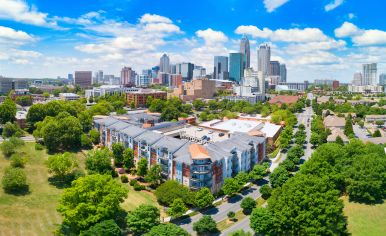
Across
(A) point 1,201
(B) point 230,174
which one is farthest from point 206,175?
(A) point 1,201

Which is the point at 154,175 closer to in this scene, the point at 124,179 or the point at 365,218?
the point at 124,179

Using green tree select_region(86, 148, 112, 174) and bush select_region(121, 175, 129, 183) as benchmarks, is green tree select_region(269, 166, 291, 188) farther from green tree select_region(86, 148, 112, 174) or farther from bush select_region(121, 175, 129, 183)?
green tree select_region(86, 148, 112, 174)

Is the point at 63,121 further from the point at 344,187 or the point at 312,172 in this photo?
the point at 344,187

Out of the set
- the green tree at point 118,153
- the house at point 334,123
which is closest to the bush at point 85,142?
the green tree at point 118,153

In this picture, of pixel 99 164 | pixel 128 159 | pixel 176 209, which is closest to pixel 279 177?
pixel 176 209

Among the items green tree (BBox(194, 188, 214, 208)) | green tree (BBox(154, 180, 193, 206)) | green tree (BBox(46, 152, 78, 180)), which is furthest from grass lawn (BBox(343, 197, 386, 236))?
green tree (BBox(46, 152, 78, 180))

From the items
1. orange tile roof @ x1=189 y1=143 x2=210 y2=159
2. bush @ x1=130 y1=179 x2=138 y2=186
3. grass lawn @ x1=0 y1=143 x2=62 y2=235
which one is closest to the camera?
grass lawn @ x1=0 y1=143 x2=62 y2=235
